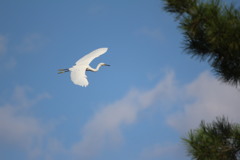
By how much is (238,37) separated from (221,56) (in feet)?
1.72

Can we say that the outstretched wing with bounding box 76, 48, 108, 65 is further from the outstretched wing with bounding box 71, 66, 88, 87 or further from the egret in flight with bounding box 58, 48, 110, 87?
the outstretched wing with bounding box 71, 66, 88, 87

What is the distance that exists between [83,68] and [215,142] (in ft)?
12.7

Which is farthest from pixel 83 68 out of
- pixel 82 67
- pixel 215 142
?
pixel 215 142

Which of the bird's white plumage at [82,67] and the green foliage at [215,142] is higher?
the bird's white plumage at [82,67]

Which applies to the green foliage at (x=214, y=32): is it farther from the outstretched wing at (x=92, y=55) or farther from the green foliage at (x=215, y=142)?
the outstretched wing at (x=92, y=55)

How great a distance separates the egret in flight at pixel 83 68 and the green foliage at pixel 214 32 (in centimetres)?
261

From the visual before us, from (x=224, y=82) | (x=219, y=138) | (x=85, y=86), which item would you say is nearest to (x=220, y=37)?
(x=224, y=82)

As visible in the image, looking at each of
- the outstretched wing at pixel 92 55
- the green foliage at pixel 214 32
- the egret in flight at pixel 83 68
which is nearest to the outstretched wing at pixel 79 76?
the egret in flight at pixel 83 68

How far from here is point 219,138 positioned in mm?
4129

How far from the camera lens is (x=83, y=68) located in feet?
23.1

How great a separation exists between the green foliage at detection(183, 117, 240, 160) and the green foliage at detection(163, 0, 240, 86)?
2.33 feet

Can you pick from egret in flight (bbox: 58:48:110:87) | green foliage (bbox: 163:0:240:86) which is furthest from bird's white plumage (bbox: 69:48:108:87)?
green foliage (bbox: 163:0:240:86)

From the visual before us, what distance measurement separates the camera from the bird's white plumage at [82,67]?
6129mm

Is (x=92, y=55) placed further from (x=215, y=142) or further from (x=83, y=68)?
(x=215, y=142)
